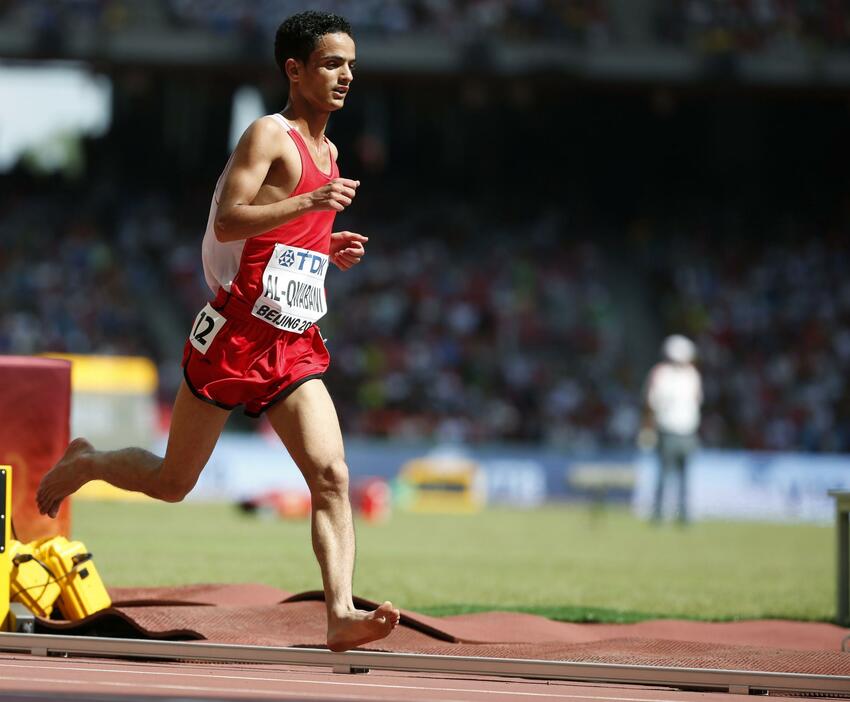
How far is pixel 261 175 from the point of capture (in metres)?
6.00

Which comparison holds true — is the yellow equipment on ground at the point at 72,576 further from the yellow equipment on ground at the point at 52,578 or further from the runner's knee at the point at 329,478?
the runner's knee at the point at 329,478

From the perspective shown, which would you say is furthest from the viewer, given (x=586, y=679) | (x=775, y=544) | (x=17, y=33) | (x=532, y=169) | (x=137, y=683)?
(x=532, y=169)

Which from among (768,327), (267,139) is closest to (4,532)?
(267,139)

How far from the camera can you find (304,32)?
6188 mm

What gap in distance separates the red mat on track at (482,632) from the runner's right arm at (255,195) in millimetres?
1868

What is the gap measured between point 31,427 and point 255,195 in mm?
2124

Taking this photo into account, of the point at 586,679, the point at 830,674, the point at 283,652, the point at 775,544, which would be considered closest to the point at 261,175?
the point at 283,652

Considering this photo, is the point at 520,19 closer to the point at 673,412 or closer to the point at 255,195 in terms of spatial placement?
the point at 673,412

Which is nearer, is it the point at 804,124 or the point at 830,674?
the point at 830,674

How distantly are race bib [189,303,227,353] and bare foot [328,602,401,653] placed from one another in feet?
4.00

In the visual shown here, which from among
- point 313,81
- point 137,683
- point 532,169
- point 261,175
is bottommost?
point 137,683

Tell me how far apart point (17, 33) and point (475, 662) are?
26896mm

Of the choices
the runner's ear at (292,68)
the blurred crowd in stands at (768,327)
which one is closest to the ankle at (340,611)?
the runner's ear at (292,68)

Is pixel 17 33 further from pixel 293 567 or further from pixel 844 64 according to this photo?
pixel 293 567
